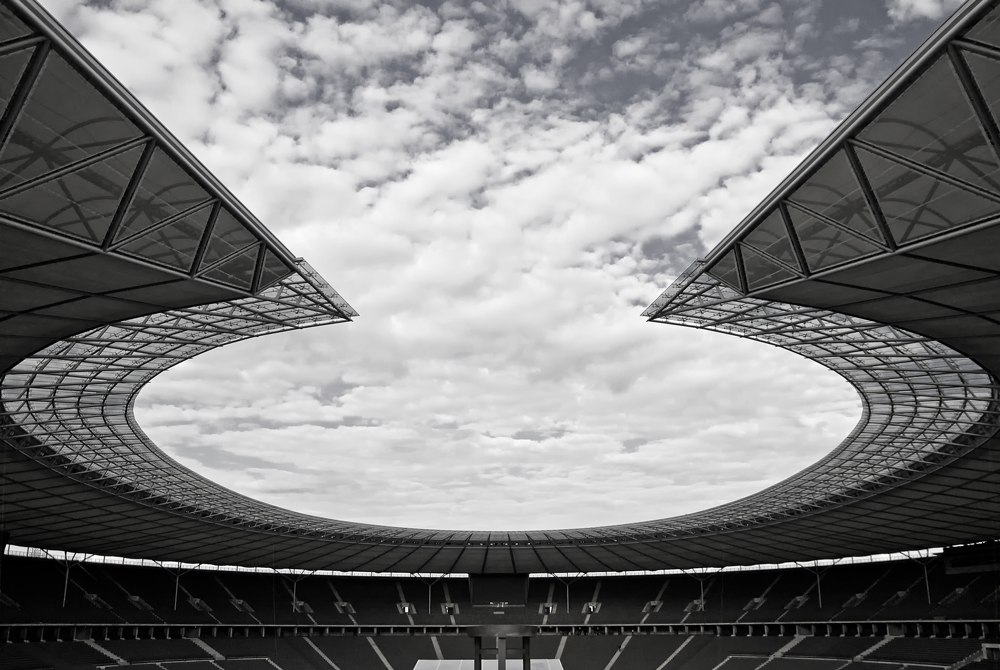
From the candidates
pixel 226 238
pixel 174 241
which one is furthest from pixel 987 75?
pixel 174 241

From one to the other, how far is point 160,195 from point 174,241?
6.48 feet

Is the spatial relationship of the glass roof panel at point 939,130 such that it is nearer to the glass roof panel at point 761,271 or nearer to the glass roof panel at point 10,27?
the glass roof panel at point 761,271

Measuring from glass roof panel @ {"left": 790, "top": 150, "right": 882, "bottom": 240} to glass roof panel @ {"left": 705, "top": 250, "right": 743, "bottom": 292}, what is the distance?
346 cm

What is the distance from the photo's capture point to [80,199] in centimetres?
1438

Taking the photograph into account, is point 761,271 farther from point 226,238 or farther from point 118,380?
point 118,380

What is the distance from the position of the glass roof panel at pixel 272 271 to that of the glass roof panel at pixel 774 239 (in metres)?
11.2

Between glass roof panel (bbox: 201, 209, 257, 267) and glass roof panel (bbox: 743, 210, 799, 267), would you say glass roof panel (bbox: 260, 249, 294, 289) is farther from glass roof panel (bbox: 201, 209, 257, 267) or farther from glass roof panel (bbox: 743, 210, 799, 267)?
glass roof panel (bbox: 743, 210, 799, 267)

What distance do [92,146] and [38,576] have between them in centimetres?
6620

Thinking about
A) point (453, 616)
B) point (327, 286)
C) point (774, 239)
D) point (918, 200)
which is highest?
point (327, 286)

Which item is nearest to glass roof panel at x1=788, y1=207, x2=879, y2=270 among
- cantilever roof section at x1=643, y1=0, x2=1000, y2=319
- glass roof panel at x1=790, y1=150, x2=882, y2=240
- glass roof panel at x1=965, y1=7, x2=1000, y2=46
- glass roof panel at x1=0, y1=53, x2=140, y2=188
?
cantilever roof section at x1=643, y1=0, x2=1000, y2=319

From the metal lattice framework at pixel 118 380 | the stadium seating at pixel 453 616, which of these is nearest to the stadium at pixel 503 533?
the metal lattice framework at pixel 118 380

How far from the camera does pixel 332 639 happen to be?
266 feet

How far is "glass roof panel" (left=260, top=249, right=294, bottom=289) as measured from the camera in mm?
19328

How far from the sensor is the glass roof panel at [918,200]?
13.9 m
